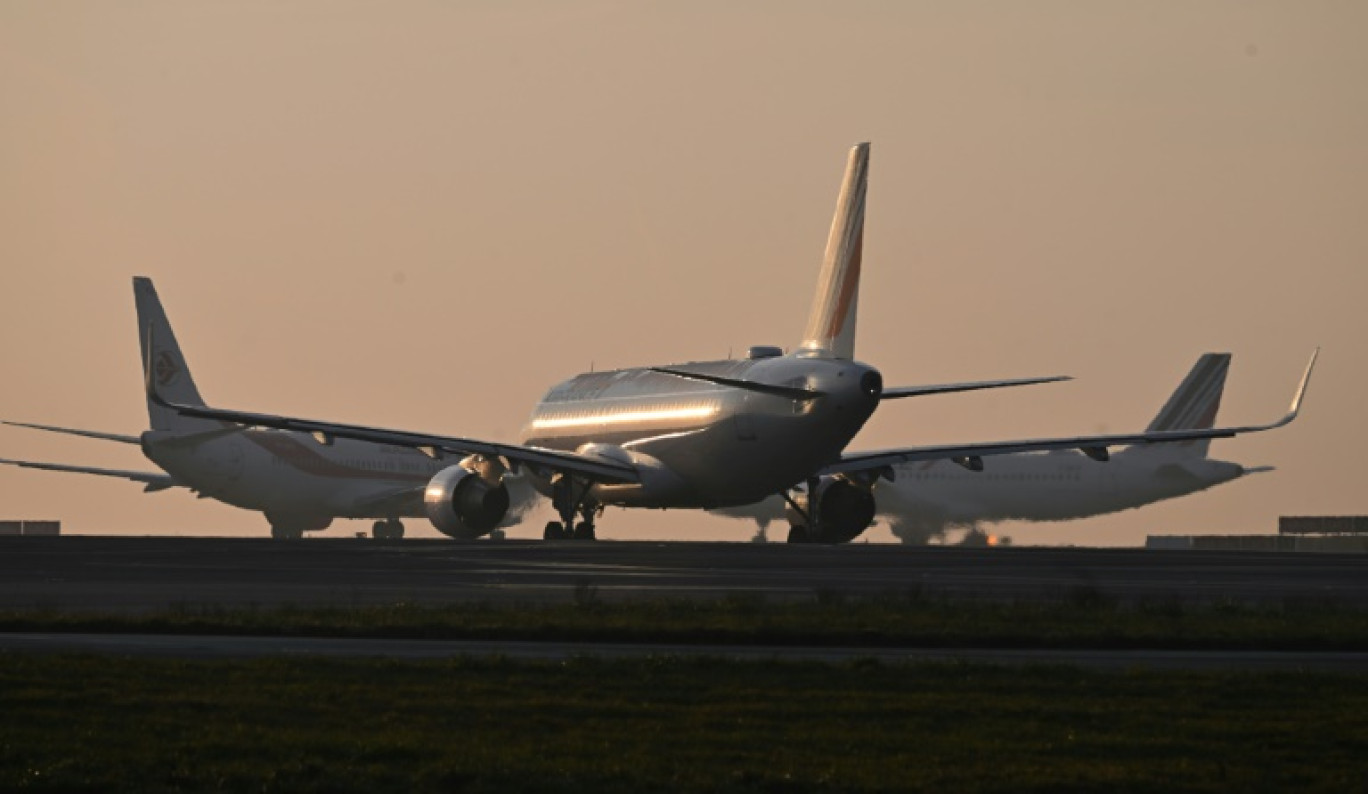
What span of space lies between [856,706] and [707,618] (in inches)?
430

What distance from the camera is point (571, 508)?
7412cm

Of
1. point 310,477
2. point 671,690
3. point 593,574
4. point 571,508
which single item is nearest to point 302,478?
point 310,477

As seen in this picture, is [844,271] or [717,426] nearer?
[844,271]

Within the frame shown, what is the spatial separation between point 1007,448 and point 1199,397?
80.4 feet

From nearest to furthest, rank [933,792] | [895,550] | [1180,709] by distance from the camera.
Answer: [933,792]
[1180,709]
[895,550]

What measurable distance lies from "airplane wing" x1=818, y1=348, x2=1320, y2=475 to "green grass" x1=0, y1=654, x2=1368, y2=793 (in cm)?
4666

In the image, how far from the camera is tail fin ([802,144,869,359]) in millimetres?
66062

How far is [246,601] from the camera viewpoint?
35.9 m

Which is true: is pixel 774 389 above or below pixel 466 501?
above

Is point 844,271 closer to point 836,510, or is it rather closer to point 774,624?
point 836,510

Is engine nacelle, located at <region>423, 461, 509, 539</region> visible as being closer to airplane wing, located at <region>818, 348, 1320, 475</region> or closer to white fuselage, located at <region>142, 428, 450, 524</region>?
airplane wing, located at <region>818, 348, 1320, 475</region>

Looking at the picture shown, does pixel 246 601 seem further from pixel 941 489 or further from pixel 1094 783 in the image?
pixel 941 489

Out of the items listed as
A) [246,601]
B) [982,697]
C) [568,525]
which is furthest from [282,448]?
[982,697]

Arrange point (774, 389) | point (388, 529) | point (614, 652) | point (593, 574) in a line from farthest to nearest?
point (388, 529) < point (774, 389) < point (593, 574) < point (614, 652)
